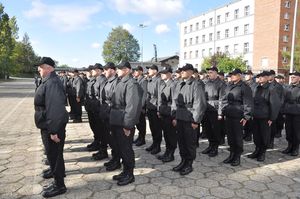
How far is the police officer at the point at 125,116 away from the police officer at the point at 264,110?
122 inches

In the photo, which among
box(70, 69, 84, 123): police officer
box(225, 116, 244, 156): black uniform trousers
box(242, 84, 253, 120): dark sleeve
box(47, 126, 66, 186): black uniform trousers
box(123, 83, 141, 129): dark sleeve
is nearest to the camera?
box(47, 126, 66, 186): black uniform trousers

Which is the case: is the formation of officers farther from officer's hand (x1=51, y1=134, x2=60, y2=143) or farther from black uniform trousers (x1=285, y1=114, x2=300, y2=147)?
officer's hand (x1=51, y1=134, x2=60, y2=143)

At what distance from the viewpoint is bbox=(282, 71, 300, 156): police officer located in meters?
7.47

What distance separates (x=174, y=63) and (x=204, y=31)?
72.3 feet

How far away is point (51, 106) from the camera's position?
453 cm

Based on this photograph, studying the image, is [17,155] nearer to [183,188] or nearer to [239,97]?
[183,188]

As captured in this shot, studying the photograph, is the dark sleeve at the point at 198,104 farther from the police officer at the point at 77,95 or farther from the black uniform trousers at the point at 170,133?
the police officer at the point at 77,95

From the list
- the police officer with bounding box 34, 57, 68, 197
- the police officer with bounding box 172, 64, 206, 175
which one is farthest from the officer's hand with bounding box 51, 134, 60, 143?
the police officer with bounding box 172, 64, 206, 175

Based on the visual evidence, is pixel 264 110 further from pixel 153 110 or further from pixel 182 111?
pixel 153 110

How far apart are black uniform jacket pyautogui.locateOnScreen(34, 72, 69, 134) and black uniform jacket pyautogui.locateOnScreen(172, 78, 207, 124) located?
7.38ft

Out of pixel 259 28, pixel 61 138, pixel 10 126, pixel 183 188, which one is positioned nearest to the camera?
pixel 61 138

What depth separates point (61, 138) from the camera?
4.78m

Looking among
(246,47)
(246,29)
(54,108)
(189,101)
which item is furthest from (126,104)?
(246,29)

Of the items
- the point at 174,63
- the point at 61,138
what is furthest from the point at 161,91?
the point at 174,63
